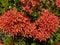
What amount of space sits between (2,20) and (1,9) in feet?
1.36

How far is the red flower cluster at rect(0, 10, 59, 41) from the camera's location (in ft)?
7.39

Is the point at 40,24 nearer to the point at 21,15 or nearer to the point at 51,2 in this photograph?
the point at 21,15

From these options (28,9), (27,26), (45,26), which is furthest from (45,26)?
(28,9)

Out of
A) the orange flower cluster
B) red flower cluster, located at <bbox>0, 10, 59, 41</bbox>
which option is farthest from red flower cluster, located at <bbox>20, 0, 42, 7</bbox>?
red flower cluster, located at <bbox>0, 10, 59, 41</bbox>

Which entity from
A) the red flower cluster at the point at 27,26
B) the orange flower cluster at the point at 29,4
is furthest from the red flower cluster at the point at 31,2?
the red flower cluster at the point at 27,26

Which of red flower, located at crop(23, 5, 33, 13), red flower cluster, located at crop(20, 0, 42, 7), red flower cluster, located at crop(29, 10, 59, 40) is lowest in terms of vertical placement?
red flower cluster, located at crop(29, 10, 59, 40)

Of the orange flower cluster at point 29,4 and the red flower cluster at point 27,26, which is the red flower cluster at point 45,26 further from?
the orange flower cluster at point 29,4

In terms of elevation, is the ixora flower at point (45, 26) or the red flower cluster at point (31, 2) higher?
the red flower cluster at point (31, 2)

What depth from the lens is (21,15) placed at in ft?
7.68

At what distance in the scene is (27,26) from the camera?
232 centimetres

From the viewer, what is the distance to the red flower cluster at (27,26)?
7.39 ft

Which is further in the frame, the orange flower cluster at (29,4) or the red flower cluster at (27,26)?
the orange flower cluster at (29,4)

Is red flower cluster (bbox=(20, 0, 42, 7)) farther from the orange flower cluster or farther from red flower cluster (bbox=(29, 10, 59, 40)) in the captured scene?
red flower cluster (bbox=(29, 10, 59, 40))

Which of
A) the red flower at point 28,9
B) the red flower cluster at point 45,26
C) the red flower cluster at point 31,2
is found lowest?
the red flower cluster at point 45,26
